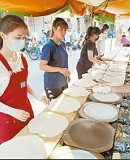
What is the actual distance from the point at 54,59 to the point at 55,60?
16 mm

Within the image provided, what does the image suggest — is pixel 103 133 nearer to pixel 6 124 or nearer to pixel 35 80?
pixel 6 124

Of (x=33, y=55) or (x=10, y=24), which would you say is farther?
(x=33, y=55)

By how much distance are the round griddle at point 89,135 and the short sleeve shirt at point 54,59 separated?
1.09m

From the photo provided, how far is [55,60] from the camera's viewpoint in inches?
82.0

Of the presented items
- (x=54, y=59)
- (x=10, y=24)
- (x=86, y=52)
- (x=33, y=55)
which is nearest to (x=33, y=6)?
(x=54, y=59)

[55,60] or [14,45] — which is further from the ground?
[14,45]

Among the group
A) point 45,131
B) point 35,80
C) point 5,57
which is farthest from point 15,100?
point 35,80

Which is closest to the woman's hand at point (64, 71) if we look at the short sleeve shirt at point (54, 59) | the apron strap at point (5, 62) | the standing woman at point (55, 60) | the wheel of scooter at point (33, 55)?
the standing woman at point (55, 60)

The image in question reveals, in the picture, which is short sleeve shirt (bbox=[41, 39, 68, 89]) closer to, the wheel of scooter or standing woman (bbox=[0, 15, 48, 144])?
standing woman (bbox=[0, 15, 48, 144])

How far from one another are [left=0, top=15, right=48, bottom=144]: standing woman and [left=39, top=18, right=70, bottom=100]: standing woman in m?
0.62

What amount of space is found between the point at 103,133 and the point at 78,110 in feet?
1.16

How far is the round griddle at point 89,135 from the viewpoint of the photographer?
0.88m

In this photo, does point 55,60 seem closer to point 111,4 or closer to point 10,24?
point 10,24

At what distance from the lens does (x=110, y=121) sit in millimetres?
1134
